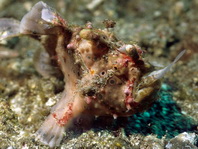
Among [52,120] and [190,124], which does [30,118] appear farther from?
[190,124]

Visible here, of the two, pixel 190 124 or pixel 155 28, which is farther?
pixel 155 28

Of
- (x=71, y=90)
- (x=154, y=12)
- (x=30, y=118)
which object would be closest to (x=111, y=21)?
(x=71, y=90)

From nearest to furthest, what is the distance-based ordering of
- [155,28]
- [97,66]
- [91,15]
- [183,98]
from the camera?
[97,66], [183,98], [155,28], [91,15]

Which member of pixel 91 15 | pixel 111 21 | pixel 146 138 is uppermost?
pixel 91 15

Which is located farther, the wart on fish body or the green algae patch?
the green algae patch

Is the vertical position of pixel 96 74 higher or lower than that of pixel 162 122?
higher

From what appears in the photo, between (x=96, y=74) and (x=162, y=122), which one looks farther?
(x=162, y=122)

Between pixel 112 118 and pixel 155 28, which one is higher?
pixel 155 28

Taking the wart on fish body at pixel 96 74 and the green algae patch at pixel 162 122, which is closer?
the wart on fish body at pixel 96 74
